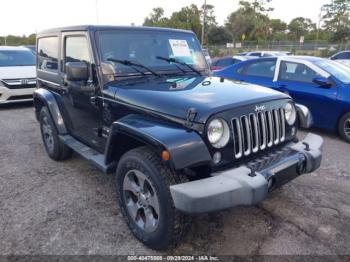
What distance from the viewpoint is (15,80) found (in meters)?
8.45

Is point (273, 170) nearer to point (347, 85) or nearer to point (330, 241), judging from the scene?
point (330, 241)

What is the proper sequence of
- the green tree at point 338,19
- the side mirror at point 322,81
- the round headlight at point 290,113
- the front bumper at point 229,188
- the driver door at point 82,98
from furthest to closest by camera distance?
the green tree at point 338,19 → the side mirror at point 322,81 → the driver door at point 82,98 → the round headlight at point 290,113 → the front bumper at point 229,188

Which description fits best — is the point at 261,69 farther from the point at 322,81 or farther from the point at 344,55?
the point at 344,55

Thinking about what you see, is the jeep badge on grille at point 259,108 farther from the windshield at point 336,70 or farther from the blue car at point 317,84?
the windshield at point 336,70

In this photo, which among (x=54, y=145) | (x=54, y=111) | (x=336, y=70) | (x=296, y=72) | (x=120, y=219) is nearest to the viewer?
(x=120, y=219)

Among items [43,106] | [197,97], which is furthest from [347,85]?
[43,106]

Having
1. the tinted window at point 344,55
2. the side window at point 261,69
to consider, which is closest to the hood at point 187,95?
the side window at point 261,69

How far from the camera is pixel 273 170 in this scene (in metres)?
2.66

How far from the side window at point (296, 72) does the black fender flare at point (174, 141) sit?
4.47 metres

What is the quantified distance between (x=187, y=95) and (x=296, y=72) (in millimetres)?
4321

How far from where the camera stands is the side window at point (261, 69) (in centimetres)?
685

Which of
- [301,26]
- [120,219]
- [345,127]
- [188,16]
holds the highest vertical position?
[188,16]

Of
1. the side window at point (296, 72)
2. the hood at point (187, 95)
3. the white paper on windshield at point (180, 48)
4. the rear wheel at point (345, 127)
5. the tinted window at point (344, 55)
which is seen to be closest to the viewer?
the hood at point (187, 95)

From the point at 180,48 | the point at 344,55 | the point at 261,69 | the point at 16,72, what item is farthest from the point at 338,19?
the point at 180,48
